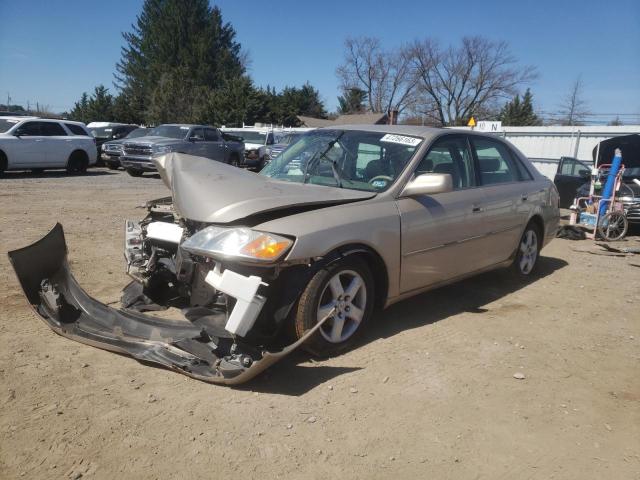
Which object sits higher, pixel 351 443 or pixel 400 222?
pixel 400 222

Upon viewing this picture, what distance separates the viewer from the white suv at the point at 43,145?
14.6 m

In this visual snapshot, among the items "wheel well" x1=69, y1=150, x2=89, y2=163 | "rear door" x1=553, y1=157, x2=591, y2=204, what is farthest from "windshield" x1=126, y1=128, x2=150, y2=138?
"rear door" x1=553, y1=157, x2=591, y2=204

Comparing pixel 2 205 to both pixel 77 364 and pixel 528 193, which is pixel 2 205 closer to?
pixel 77 364

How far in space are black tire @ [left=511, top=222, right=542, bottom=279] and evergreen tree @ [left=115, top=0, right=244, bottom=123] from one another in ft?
165

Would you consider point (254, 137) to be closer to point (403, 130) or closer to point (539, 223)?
point (539, 223)

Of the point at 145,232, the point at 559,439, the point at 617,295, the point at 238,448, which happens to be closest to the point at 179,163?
the point at 145,232

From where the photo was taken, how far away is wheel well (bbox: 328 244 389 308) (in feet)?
11.5

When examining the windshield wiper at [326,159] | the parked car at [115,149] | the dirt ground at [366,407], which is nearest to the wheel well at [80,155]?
the parked car at [115,149]

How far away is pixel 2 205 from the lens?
9.23 meters

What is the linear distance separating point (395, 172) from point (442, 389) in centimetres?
172

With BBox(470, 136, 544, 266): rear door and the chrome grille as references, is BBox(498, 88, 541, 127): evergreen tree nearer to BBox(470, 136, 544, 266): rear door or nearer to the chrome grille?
the chrome grille

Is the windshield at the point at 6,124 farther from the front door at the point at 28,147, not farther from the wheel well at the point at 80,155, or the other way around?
the wheel well at the point at 80,155

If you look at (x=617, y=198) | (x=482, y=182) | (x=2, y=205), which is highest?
(x=482, y=182)

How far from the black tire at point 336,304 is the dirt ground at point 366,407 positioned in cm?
14
